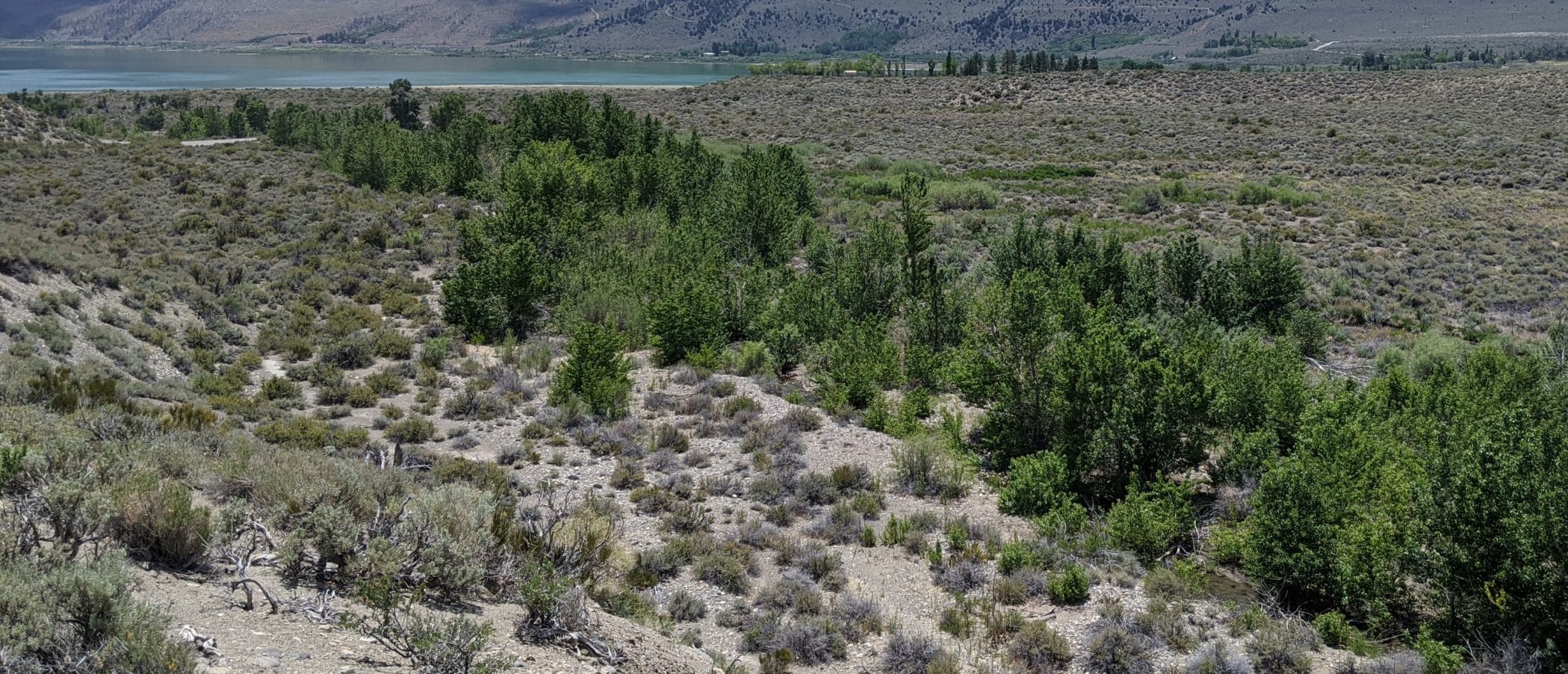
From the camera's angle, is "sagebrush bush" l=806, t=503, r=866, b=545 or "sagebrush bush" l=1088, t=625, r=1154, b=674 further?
"sagebrush bush" l=806, t=503, r=866, b=545

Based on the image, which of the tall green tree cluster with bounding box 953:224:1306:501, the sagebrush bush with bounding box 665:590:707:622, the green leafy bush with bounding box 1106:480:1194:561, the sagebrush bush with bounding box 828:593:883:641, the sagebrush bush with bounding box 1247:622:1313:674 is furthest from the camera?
the tall green tree cluster with bounding box 953:224:1306:501

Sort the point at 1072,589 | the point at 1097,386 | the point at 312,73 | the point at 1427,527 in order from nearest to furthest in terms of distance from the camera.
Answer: the point at 1427,527 < the point at 1072,589 < the point at 1097,386 < the point at 312,73

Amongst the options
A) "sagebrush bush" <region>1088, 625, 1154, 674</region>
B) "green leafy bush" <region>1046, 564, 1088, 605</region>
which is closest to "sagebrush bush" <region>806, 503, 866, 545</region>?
"green leafy bush" <region>1046, 564, 1088, 605</region>

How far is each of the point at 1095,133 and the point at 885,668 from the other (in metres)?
56.9

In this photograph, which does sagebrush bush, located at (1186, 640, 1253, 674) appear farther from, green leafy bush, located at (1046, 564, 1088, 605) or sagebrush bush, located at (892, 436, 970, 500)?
sagebrush bush, located at (892, 436, 970, 500)

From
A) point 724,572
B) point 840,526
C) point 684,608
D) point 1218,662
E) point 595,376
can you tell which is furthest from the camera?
point 595,376

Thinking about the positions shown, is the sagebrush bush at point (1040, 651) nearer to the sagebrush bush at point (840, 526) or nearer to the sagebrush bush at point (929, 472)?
the sagebrush bush at point (840, 526)

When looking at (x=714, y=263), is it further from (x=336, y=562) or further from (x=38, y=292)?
(x=336, y=562)

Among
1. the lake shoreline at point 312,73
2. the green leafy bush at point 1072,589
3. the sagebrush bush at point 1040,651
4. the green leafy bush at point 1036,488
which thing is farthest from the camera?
the lake shoreline at point 312,73

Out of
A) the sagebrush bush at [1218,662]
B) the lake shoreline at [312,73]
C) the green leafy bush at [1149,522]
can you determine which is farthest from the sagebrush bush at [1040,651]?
the lake shoreline at [312,73]

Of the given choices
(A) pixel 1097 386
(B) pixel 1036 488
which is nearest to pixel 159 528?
(B) pixel 1036 488

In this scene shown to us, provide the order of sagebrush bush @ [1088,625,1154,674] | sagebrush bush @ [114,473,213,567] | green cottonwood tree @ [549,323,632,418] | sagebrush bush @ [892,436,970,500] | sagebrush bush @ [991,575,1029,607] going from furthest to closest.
Result: green cottonwood tree @ [549,323,632,418] < sagebrush bush @ [892,436,970,500] < sagebrush bush @ [991,575,1029,607] < sagebrush bush @ [1088,625,1154,674] < sagebrush bush @ [114,473,213,567]

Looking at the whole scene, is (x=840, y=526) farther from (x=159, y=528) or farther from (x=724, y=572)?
(x=159, y=528)

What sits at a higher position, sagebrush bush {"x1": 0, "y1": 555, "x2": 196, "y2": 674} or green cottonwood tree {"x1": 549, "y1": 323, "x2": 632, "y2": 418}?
sagebrush bush {"x1": 0, "y1": 555, "x2": 196, "y2": 674}
